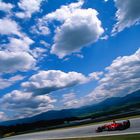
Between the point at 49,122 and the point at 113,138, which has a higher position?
→ the point at 49,122

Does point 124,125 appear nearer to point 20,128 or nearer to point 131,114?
point 131,114

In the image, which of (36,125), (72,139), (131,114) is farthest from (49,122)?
(72,139)

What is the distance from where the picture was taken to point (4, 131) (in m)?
72.3

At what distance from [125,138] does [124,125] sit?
16.1 ft

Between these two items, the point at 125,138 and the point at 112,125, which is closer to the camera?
the point at 125,138

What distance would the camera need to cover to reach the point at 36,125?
2714 inches

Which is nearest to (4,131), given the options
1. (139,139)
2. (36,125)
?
(36,125)

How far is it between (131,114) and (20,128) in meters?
41.7

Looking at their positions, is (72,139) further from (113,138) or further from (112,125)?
(113,138)

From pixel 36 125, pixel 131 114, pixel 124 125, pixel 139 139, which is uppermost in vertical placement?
pixel 36 125

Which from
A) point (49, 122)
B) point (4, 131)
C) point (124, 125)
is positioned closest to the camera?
point (124, 125)

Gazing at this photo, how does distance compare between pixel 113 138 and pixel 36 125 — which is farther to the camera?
pixel 36 125

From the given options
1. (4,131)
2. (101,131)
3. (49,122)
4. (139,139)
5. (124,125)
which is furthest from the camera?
(4,131)

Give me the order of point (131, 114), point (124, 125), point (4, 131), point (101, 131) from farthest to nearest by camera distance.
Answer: point (4, 131), point (131, 114), point (101, 131), point (124, 125)
